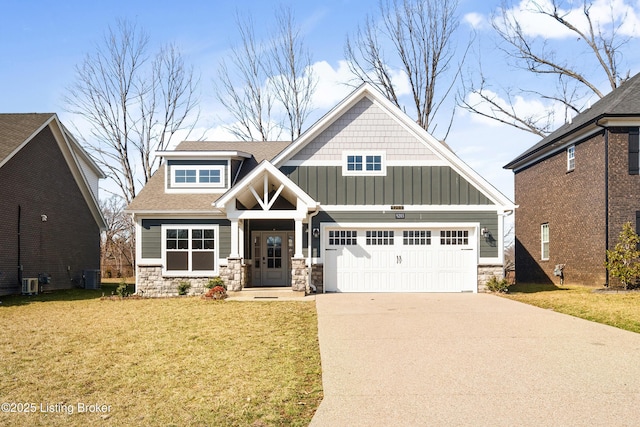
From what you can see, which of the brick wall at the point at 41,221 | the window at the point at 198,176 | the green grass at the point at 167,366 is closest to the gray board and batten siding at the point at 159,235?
the window at the point at 198,176

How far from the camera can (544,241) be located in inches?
977

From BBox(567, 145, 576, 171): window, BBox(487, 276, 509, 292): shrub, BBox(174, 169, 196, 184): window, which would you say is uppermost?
BBox(567, 145, 576, 171): window

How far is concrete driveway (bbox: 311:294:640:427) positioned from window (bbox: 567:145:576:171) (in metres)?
10.1

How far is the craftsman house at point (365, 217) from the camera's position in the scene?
19.3 m

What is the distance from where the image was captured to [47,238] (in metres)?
22.8

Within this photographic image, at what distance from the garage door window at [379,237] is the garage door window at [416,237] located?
0.46m

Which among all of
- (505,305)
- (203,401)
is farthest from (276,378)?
(505,305)

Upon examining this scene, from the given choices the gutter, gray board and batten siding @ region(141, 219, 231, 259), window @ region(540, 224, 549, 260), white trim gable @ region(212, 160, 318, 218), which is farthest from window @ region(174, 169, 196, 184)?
window @ region(540, 224, 549, 260)

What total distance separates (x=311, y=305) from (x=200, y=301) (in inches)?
137

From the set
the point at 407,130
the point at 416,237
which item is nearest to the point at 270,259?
the point at 416,237

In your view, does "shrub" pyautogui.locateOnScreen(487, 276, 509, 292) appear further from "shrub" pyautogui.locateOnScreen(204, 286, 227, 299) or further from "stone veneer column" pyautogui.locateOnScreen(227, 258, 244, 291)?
"shrub" pyautogui.locateOnScreen(204, 286, 227, 299)

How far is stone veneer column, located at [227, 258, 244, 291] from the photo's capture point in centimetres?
1823

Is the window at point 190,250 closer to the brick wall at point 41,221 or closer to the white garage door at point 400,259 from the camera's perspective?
the white garage door at point 400,259

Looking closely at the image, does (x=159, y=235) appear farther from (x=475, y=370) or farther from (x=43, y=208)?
(x=475, y=370)
